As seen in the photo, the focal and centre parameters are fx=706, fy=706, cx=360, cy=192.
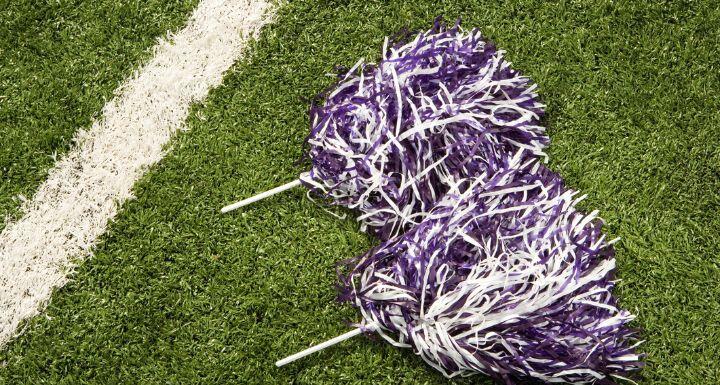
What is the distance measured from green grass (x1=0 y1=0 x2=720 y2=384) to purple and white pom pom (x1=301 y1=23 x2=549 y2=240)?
136 millimetres

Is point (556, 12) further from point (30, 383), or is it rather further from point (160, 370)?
point (30, 383)

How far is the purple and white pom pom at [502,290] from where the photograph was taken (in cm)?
239

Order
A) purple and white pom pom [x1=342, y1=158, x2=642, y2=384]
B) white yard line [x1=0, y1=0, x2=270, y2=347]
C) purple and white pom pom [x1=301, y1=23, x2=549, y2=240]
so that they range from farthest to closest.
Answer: white yard line [x1=0, y1=0, x2=270, y2=347] → purple and white pom pom [x1=301, y1=23, x2=549, y2=240] → purple and white pom pom [x1=342, y1=158, x2=642, y2=384]

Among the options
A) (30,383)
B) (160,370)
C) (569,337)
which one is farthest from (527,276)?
(30,383)

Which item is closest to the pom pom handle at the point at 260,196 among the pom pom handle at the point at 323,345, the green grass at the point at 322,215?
the green grass at the point at 322,215

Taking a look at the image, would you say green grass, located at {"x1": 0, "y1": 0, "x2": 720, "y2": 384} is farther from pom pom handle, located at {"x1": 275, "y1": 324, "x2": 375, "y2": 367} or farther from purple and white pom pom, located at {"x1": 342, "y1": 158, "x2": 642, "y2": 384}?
purple and white pom pom, located at {"x1": 342, "y1": 158, "x2": 642, "y2": 384}

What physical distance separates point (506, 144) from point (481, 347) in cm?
74

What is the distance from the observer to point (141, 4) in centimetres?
283

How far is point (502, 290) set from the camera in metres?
2.43

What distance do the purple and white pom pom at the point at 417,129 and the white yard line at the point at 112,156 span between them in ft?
1.74

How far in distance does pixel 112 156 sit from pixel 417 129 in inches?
46.8

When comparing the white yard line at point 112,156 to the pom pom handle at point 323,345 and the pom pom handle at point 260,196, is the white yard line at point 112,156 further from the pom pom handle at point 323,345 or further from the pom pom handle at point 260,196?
the pom pom handle at point 323,345

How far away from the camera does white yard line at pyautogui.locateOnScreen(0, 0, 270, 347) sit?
2.64 m

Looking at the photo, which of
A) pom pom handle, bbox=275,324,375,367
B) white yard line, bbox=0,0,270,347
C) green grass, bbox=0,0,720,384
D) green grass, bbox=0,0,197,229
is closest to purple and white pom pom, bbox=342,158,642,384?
pom pom handle, bbox=275,324,375,367
